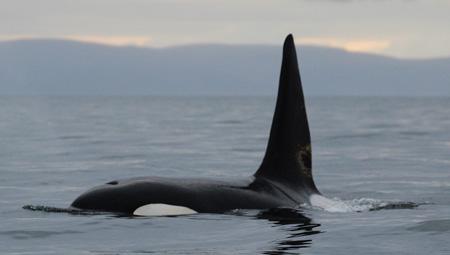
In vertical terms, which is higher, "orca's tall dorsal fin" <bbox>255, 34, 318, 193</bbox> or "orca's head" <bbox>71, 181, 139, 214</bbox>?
"orca's tall dorsal fin" <bbox>255, 34, 318, 193</bbox>

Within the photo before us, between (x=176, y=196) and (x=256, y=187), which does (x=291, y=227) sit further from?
(x=256, y=187)

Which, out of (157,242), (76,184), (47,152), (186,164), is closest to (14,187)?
(76,184)

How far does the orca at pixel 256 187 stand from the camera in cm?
1013

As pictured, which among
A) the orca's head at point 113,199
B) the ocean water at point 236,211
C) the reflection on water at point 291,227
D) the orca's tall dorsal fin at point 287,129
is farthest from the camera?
the orca's tall dorsal fin at point 287,129

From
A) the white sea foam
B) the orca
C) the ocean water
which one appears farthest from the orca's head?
the white sea foam

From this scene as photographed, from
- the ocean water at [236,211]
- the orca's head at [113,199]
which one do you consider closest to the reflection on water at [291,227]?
the ocean water at [236,211]

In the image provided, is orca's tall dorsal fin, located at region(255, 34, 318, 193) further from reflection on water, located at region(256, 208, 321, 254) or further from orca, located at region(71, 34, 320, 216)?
reflection on water, located at region(256, 208, 321, 254)

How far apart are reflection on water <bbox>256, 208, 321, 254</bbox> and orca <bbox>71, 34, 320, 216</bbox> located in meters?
0.22

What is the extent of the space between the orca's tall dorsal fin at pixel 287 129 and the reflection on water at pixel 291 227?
895 millimetres

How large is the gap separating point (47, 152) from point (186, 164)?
18.3 ft

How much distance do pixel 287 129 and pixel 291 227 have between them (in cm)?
210

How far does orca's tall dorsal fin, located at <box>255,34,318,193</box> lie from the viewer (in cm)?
1166

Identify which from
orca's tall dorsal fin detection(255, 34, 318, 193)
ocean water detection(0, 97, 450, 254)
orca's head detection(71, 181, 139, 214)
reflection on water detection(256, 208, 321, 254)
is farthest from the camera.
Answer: orca's tall dorsal fin detection(255, 34, 318, 193)

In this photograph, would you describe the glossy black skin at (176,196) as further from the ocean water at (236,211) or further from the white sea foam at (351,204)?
the white sea foam at (351,204)
